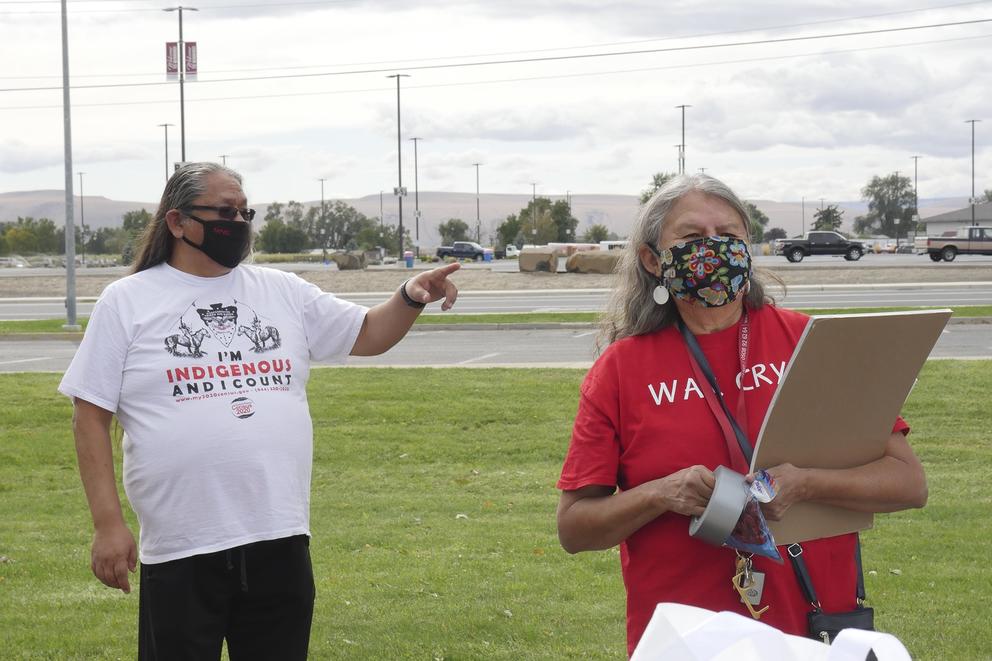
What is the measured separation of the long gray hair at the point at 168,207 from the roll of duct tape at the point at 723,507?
198cm

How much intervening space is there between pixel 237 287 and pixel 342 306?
372mm

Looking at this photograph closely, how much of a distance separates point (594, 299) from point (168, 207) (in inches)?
1063

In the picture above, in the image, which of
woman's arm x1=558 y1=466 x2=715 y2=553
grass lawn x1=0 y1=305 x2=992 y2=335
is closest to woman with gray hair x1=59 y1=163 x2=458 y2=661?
woman's arm x1=558 y1=466 x2=715 y2=553

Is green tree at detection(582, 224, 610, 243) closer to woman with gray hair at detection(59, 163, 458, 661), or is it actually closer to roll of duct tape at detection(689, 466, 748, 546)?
woman with gray hair at detection(59, 163, 458, 661)

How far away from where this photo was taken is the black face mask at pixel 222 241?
3641 mm

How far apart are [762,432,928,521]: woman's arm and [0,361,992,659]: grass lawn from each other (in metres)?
2.65

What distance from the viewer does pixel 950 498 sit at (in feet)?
25.9

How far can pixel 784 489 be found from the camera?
2516 mm

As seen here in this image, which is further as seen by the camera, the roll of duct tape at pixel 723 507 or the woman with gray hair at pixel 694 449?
the woman with gray hair at pixel 694 449

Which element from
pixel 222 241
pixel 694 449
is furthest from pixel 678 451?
pixel 222 241

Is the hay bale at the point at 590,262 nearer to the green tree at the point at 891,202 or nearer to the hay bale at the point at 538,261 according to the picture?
the hay bale at the point at 538,261

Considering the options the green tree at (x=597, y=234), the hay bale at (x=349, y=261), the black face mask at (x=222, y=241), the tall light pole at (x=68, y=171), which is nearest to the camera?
the black face mask at (x=222, y=241)

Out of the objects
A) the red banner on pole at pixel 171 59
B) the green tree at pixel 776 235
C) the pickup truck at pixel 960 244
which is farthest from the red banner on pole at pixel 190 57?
the green tree at pixel 776 235

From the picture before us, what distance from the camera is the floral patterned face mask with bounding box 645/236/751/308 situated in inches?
110
